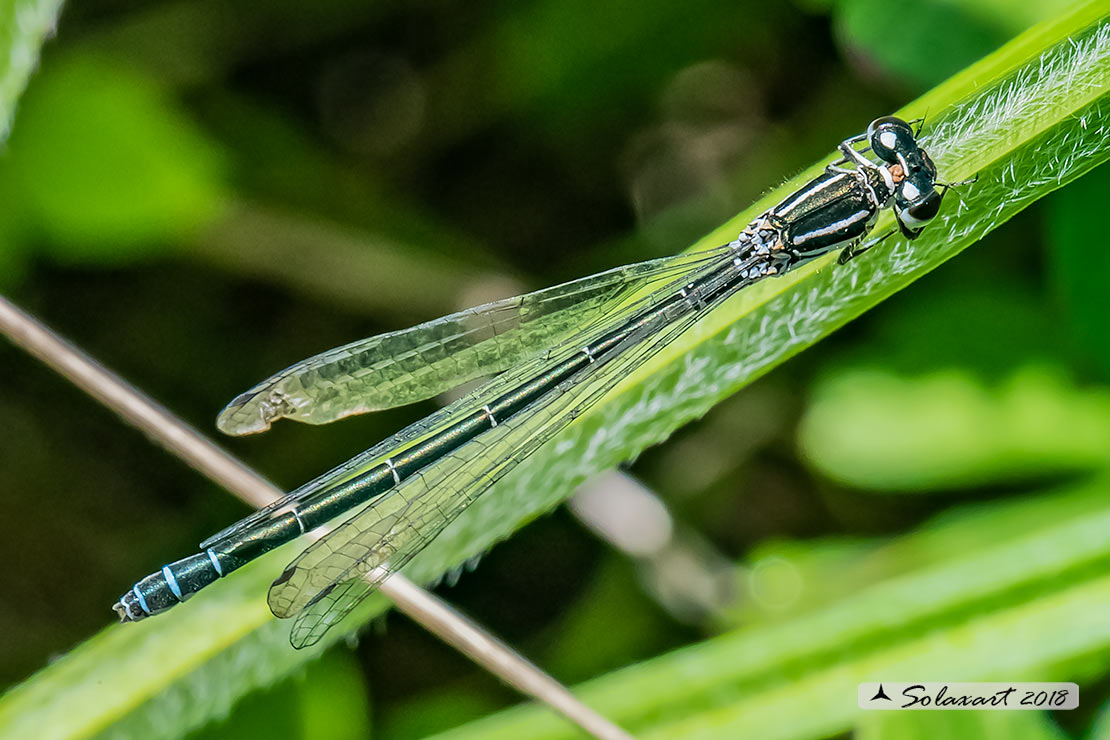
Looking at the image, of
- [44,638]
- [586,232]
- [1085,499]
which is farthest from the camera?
[586,232]

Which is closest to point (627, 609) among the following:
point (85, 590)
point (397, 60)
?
point (85, 590)

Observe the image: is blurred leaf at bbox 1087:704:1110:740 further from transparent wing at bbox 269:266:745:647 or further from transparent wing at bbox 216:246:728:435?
transparent wing at bbox 216:246:728:435

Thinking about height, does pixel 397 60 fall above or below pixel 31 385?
above

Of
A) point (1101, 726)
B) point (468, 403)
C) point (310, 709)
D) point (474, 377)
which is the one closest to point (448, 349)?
point (474, 377)

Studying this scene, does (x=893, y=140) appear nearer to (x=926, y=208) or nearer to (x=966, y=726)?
(x=926, y=208)

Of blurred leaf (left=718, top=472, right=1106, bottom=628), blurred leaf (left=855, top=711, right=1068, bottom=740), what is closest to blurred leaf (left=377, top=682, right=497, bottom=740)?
blurred leaf (left=718, top=472, right=1106, bottom=628)

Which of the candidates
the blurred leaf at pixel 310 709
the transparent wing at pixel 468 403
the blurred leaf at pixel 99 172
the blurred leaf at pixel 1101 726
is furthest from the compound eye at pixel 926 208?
the blurred leaf at pixel 99 172

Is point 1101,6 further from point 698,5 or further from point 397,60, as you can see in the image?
point 397,60
